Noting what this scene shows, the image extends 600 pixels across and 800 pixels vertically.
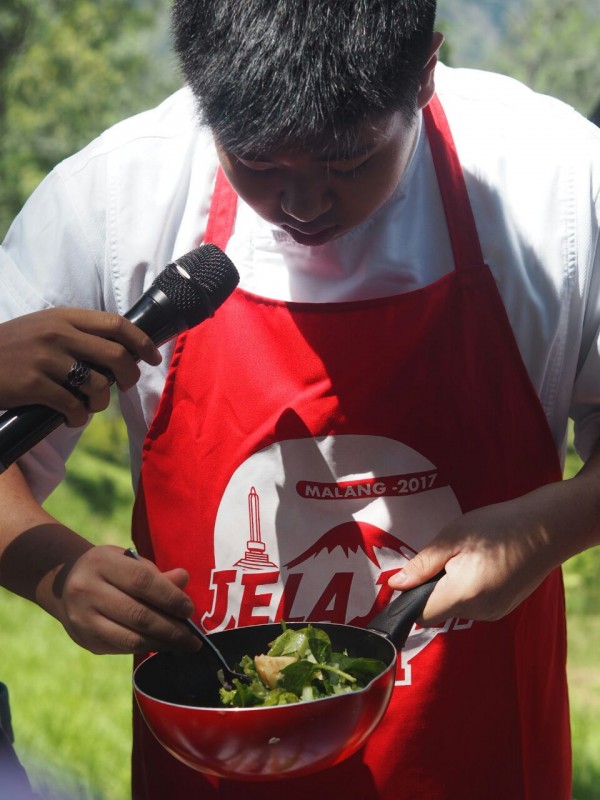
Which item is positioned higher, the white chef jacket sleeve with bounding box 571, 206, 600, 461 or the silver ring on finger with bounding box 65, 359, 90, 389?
the silver ring on finger with bounding box 65, 359, 90, 389

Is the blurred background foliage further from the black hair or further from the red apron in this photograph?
the black hair

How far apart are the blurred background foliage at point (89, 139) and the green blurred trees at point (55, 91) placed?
1 centimetres

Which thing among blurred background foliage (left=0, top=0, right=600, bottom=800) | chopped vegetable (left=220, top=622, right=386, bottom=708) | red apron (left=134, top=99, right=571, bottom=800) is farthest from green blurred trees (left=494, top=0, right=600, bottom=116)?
chopped vegetable (left=220, top=622, right=386, bottom=708)

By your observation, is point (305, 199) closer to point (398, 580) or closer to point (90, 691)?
point (398, 580)

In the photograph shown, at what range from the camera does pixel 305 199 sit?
1.36 metres

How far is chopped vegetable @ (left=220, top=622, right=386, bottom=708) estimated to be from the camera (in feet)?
4.33

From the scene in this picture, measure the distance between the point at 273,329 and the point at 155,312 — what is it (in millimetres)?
318

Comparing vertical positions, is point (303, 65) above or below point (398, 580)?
above

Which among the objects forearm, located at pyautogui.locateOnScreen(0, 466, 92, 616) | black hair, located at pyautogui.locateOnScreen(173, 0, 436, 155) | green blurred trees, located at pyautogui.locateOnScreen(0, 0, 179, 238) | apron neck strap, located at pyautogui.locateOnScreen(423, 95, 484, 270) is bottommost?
green blurred trees, located at pyautogui.locateOnScreen(0, 0, 179, 238)

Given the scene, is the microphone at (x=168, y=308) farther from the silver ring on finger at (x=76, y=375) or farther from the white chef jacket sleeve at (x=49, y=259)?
the white chef jacket sleeve at (x=49, y=259)

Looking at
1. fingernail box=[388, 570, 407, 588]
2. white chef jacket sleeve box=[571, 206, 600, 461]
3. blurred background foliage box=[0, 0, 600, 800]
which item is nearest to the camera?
fingernail box=[388, 570, 407, 588]

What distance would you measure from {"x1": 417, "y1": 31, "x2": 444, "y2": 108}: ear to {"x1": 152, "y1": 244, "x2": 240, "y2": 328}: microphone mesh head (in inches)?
14.6

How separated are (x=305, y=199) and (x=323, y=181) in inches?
1.4

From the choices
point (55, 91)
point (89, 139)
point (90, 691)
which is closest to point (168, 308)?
point (90, 691)
